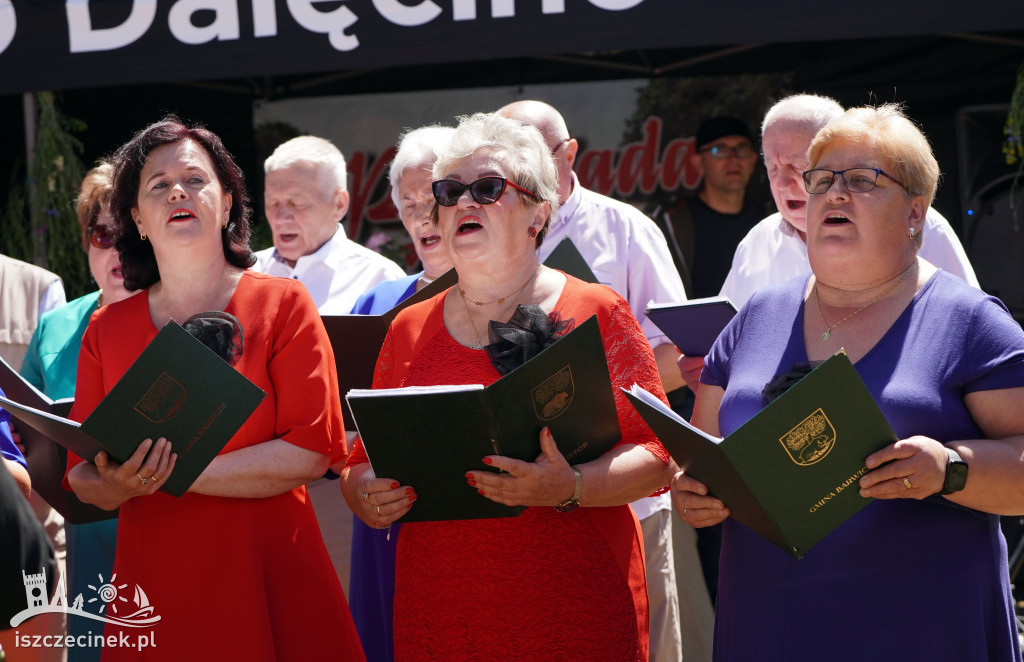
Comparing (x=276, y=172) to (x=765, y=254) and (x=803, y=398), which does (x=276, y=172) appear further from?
(x=803, y=398)

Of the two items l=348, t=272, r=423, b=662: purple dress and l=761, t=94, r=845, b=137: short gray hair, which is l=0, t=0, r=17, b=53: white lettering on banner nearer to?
l=348, t=272, r=423, b=662: purple dress

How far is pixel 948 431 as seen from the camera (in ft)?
7.64

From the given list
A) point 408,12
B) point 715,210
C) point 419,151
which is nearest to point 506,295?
point 419,151

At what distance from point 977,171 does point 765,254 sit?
301cm

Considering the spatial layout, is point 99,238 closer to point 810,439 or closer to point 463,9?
point 463,9

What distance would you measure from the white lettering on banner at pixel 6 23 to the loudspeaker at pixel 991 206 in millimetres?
5201

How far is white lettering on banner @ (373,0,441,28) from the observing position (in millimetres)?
4707

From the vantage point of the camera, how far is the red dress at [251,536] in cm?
269

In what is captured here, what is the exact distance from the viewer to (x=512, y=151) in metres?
2.88

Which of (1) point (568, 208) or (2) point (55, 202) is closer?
(1) point (568, 208)

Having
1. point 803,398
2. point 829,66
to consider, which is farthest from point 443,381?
point 829,66

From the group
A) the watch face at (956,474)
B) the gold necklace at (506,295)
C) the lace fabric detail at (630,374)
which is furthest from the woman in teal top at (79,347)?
the watch face at (956,474)

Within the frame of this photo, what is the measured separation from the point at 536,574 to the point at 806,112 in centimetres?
215

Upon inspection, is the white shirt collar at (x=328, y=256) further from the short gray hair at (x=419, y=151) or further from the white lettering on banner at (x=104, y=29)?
the white lettering on banner at (x=104, y=29)
